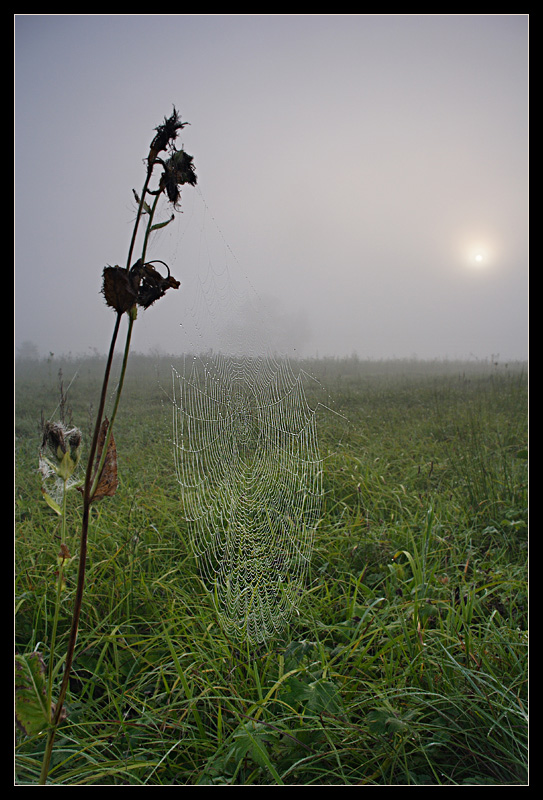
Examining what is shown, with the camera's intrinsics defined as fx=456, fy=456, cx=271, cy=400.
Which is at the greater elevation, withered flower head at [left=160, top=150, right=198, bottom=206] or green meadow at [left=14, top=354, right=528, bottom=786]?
withered flower head at [left=160, top=150, right=198, bottom=206]

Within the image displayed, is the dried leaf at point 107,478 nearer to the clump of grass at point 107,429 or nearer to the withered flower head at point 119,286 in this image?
the clump of grass at point 107,429

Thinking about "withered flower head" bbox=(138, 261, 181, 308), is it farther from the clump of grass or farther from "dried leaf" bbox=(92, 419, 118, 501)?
"dried leaf" bbox=(92, 419, 118, 501)

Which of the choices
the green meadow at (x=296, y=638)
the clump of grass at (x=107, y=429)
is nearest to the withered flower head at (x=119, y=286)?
the clump of grass at (x=107, y=429)

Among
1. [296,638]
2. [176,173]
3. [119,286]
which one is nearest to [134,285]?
[119,286]

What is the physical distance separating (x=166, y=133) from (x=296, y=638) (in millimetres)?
1421

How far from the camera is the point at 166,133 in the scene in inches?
23.9

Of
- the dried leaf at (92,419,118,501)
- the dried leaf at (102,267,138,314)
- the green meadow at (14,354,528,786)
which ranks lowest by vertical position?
the green meadow at (14,354,528,786)

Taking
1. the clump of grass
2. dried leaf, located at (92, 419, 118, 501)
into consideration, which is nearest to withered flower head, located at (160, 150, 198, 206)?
the clump of grass

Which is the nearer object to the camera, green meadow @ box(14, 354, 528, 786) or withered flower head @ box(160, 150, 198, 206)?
withered flower head @ box(160, 150, 198, 206)

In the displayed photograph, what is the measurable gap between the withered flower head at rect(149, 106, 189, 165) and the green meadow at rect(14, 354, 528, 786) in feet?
1.47

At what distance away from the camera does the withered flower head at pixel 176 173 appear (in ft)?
2.00

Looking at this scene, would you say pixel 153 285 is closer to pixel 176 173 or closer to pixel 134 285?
pixel 134 285

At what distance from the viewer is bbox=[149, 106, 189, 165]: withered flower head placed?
1.99 feet
